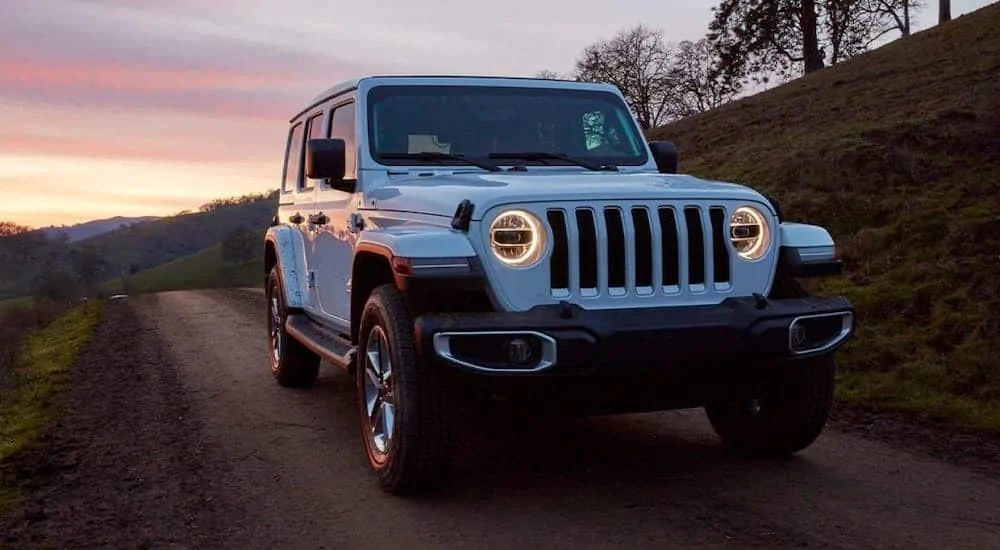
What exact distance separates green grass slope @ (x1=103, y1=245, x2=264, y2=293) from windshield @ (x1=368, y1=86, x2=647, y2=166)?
8060cm

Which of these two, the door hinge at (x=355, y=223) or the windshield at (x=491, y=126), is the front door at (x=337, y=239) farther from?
the windshield at (x=491, y=126)

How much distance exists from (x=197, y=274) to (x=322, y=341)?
10278 centimetres

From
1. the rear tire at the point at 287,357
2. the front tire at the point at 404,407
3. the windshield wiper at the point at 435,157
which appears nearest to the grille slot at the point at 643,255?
the front tire at the point at 404,407

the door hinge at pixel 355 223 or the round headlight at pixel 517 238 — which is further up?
the door hinge at pixel 355 223

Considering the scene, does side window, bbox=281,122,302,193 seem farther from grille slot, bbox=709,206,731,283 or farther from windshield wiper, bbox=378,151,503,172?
grille slot, bbox=709,206,731,283

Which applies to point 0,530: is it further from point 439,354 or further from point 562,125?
point 562,125

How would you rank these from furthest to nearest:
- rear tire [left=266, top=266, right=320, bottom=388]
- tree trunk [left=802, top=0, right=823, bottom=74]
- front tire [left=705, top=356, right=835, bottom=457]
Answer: tree trunk [left=802, top=0, right=823, bottom=74], rear tire [left=266, top=266, right=320, bottom=388], front tire [left=705, top=356, right=835, bottom=457]

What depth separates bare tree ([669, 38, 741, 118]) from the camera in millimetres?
42694

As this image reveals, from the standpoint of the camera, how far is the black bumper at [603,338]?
382cm

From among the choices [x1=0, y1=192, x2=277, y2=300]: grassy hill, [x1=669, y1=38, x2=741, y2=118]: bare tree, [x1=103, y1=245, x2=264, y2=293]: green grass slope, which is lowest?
[x1=103, y1=245, x2=264, y2=293]: green grass slope

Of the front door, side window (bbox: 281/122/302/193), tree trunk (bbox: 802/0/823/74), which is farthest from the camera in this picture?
tree trunk (bbox: 802/0/823/74)

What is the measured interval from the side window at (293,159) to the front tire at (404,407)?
3.41 metres

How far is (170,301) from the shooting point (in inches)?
743

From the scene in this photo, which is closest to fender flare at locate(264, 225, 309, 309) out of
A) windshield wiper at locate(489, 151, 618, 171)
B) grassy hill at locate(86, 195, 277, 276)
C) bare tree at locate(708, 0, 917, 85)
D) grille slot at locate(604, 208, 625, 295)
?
windshield wiper at locate(489, 151, 618, 171)
